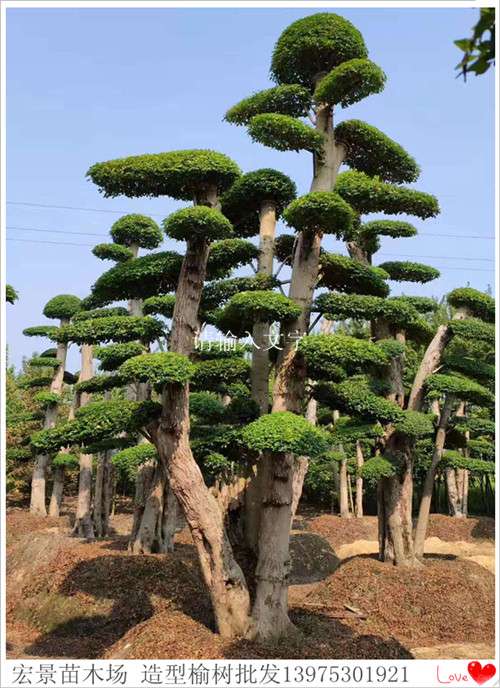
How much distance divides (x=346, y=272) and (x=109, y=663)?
5.04 metres

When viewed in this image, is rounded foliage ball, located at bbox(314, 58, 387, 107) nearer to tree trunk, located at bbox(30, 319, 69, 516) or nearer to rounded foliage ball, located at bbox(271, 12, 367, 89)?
rounded foliage ball, located at bbox(271, 12, 367, 89)

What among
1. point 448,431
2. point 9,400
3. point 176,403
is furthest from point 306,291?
point 9,400

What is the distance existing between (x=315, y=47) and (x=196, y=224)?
284 centimetres

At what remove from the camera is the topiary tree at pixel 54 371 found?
19562 mm

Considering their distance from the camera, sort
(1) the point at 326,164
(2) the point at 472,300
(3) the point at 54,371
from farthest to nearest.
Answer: (3) the point at 54,371, (2) the point at 472,300, (1) the point at 326,164

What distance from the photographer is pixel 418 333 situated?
14.0 m

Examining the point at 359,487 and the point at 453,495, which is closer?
the point at 453,495

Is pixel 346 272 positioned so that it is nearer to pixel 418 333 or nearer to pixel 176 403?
pixel 176 403

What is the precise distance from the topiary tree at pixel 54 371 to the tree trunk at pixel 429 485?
10888 mm

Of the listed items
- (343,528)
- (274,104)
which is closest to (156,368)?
(274,104)

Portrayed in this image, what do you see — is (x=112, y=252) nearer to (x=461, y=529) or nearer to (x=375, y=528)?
(x=375, y=528)

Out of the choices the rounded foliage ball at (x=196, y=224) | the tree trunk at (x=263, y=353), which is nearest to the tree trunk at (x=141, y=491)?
the tree trunk at (x=263, y=353)

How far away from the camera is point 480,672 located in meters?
5.18

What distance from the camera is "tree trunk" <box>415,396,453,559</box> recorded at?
12.5 metres
